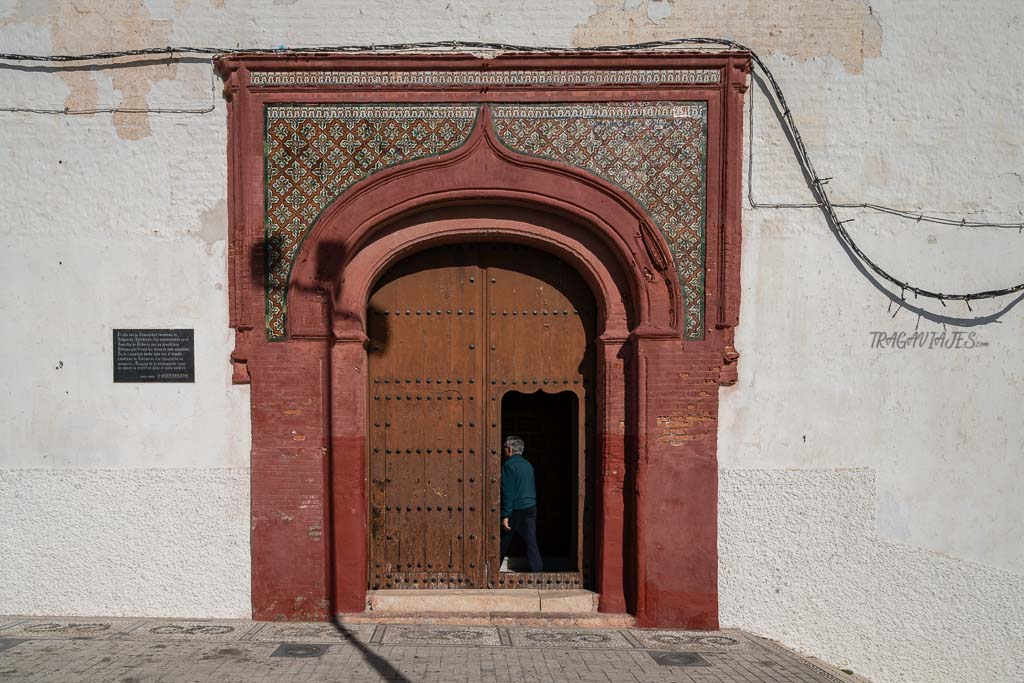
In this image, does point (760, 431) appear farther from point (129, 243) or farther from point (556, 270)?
point (129, 243)

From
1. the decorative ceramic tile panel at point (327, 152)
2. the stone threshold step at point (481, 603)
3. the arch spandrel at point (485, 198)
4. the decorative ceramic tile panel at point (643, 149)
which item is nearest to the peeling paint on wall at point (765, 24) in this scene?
the decorative ceramic tile panel at point (643, 149)

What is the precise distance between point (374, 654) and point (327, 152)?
325cm

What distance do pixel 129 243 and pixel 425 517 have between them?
277 cm

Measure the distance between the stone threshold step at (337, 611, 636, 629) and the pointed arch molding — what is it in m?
0.13

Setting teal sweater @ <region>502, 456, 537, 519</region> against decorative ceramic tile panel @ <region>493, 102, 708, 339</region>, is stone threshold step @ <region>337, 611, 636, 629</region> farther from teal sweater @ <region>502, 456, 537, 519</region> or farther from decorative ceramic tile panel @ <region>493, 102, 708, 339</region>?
decorative ceramic tile panel @ <region>493, 102, 708, 339</region>

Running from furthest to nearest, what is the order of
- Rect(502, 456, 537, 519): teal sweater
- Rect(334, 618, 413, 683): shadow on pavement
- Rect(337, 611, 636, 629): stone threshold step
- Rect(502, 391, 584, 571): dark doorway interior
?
Rect(502, 391, 584, 571): dark doorway interior
Rect(502, 456, 537, 519): teal sweater
Rect(337, 611, 636, 629): stone threshold step
Rect(334, 618, 413, 683): shadow on pavement

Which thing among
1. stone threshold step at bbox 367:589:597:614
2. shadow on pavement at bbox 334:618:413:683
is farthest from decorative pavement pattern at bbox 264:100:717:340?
Result: shadow on pavement at bbox 334:618:413:683

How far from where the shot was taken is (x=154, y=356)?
5.71m

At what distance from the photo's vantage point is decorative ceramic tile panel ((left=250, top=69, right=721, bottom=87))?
5.74 meters

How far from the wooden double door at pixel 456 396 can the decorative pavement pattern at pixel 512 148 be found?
0.75 metres

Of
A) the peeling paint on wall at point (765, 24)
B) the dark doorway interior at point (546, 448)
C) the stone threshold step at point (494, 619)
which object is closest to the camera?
the stone threshold step at point (494, 619)

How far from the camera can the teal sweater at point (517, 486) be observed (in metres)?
5.98

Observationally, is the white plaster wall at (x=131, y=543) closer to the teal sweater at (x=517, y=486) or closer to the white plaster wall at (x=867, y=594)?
the teal sweater at (x=517, y=486)

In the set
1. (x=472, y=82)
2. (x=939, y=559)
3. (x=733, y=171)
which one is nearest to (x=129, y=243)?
(x=472, y=82)
